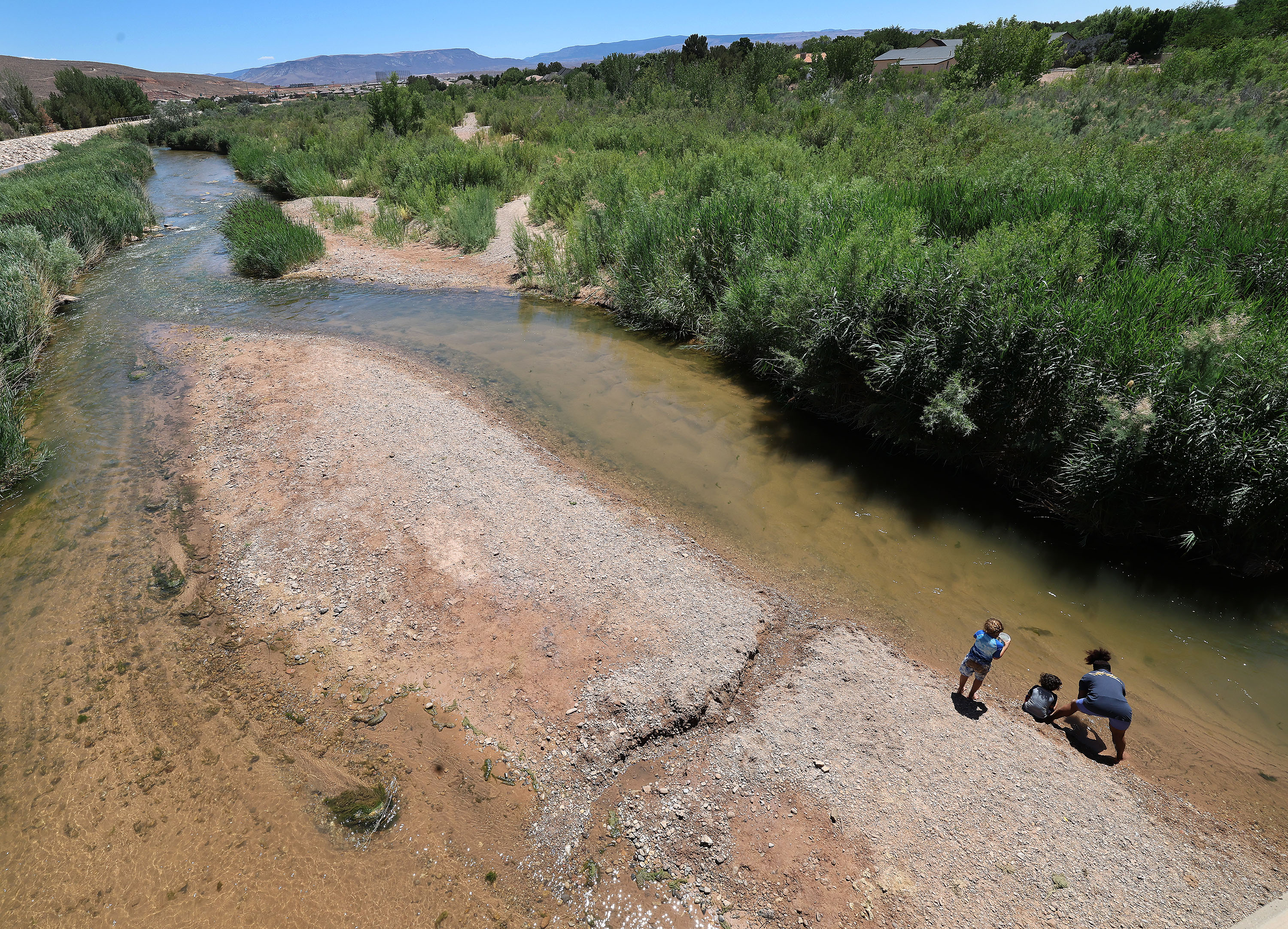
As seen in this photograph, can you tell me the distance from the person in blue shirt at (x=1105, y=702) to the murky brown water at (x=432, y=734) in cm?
34

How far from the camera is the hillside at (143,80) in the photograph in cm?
8525

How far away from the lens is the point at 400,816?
4.14 metres

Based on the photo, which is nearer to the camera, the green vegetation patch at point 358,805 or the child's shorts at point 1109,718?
the green vegetation patch at point 358,805

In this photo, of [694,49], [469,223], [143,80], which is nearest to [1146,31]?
[694,49]

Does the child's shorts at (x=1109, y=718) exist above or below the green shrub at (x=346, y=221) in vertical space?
below

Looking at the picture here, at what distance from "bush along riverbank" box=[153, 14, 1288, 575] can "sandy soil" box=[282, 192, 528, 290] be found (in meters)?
0.98

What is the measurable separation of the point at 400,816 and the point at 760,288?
824 cm

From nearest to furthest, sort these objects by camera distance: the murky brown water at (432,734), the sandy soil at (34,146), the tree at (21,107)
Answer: the murky brown water at (432,734), the sandy soil at (34,146), the tree at (21,107)

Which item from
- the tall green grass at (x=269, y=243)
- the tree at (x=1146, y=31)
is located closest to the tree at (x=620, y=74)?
the tall green grass at (x=269, y=243)

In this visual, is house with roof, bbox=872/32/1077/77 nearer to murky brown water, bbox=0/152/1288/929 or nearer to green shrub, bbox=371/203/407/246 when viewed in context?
green shrub, bbox=371/203/407/246

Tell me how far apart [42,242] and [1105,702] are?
72.6ft

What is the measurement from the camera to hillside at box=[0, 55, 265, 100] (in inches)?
3356

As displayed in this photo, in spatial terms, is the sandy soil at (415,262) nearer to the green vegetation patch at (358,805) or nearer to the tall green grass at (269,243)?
the tall green grass at (269,243)

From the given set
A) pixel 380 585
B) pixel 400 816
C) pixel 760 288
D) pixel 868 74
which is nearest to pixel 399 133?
pixel 868 74
